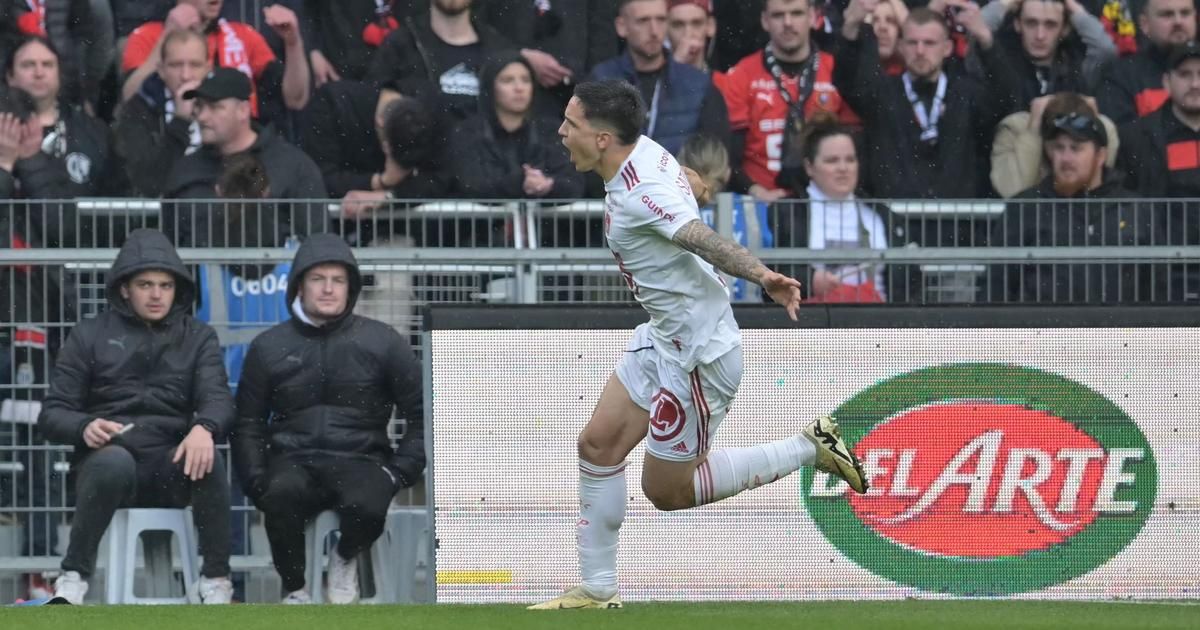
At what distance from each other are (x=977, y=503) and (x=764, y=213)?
67.6 inches

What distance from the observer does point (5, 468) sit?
9195mm

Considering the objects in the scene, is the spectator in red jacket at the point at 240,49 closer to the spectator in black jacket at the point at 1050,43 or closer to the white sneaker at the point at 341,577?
the white sneaker at the point at 341,577

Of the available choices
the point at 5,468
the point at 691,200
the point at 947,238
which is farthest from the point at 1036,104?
the point at 5,468

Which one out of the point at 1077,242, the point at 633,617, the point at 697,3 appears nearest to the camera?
the point at 633,617

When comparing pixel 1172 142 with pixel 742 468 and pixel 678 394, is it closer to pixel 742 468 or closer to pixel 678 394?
pixel 742 468

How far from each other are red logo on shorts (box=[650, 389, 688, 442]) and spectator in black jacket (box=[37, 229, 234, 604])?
2.80m

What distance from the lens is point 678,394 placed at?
6898mm

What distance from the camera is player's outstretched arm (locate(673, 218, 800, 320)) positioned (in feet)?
20.0

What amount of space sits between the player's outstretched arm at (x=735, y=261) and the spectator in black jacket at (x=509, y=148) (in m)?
4.49

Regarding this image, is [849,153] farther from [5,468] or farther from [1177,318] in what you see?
[5,468]

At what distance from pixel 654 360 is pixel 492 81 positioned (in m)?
4.55

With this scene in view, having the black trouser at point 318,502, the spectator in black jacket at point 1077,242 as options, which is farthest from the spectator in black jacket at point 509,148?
the spectator in black jacket at point 1077,242

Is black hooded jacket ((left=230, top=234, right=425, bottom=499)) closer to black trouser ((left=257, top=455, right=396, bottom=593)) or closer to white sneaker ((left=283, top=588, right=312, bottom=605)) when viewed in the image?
black trouser ((left=257, top=455, right=396, bottom=593))

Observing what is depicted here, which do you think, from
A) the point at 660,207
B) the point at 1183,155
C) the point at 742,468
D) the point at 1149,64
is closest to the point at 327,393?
the point at 742,468
